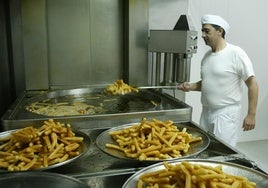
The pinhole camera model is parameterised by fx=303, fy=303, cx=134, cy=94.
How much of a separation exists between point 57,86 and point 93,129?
1120 mm

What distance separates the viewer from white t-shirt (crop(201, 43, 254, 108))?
229 centimetres

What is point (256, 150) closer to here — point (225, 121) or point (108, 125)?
point (225, 121)

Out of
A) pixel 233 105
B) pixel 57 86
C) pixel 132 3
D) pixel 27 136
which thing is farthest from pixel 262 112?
pixel 27 136

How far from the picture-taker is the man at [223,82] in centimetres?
232

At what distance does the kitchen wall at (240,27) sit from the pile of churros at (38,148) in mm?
1779

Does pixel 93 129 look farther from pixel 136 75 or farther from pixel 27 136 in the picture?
pixel 136 75

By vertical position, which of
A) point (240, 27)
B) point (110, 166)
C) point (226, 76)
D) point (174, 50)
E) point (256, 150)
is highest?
point (240, 27)

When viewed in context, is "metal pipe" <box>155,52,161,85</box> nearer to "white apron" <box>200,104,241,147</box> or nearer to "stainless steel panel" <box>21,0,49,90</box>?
"white apron" <box>200,104,241,147</box>

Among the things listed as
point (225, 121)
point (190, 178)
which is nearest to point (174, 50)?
point (225, 121)

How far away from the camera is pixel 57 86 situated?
108 inches

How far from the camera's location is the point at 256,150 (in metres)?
3.50

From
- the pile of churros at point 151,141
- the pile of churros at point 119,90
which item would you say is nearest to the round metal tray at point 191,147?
the pile of churros at point 151,141

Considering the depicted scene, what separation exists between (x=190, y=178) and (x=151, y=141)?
392mm

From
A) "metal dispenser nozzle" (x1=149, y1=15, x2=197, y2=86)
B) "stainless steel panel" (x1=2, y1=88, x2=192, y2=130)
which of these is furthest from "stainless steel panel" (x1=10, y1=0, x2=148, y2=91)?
"stainless steel panel" (x1=2, y1=88, x2=192, y2=130)
